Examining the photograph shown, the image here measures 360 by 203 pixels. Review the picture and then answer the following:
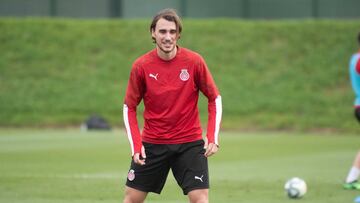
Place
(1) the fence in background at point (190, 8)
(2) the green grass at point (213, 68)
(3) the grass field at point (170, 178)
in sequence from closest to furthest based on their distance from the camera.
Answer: (3) the grass field at point (170, 178), (2) the green grass at point (213, 68), (1) the fence in background at point (190, 8)

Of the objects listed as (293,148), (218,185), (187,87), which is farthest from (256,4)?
(187,87)

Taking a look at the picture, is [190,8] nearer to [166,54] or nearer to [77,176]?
[77,176]

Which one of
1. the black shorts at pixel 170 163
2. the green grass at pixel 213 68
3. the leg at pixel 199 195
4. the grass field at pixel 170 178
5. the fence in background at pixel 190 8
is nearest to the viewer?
the leg at pixel 199 195

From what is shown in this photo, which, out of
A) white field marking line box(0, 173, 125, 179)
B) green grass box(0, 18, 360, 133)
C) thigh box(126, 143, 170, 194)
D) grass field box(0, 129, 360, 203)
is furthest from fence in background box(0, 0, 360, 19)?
thigh box(126, 143, 170, 194)

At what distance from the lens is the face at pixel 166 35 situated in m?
8.06

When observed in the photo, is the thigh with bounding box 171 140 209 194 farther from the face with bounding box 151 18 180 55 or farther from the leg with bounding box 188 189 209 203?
the face with bounding box 151 18 180 55

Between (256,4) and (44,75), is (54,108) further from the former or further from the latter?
(256,4)

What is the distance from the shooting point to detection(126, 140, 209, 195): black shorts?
8172 millimetres

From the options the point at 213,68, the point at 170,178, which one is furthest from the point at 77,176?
the point at 213,68

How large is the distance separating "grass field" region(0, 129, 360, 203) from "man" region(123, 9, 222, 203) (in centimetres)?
336

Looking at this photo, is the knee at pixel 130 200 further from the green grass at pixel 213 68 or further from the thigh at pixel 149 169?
the green grass at pixel 213 68

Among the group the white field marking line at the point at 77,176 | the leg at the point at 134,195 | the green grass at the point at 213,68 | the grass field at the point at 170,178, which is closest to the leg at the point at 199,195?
the leg at the point at 134,195

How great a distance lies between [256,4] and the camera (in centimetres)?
3478

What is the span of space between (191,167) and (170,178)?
6.52m
